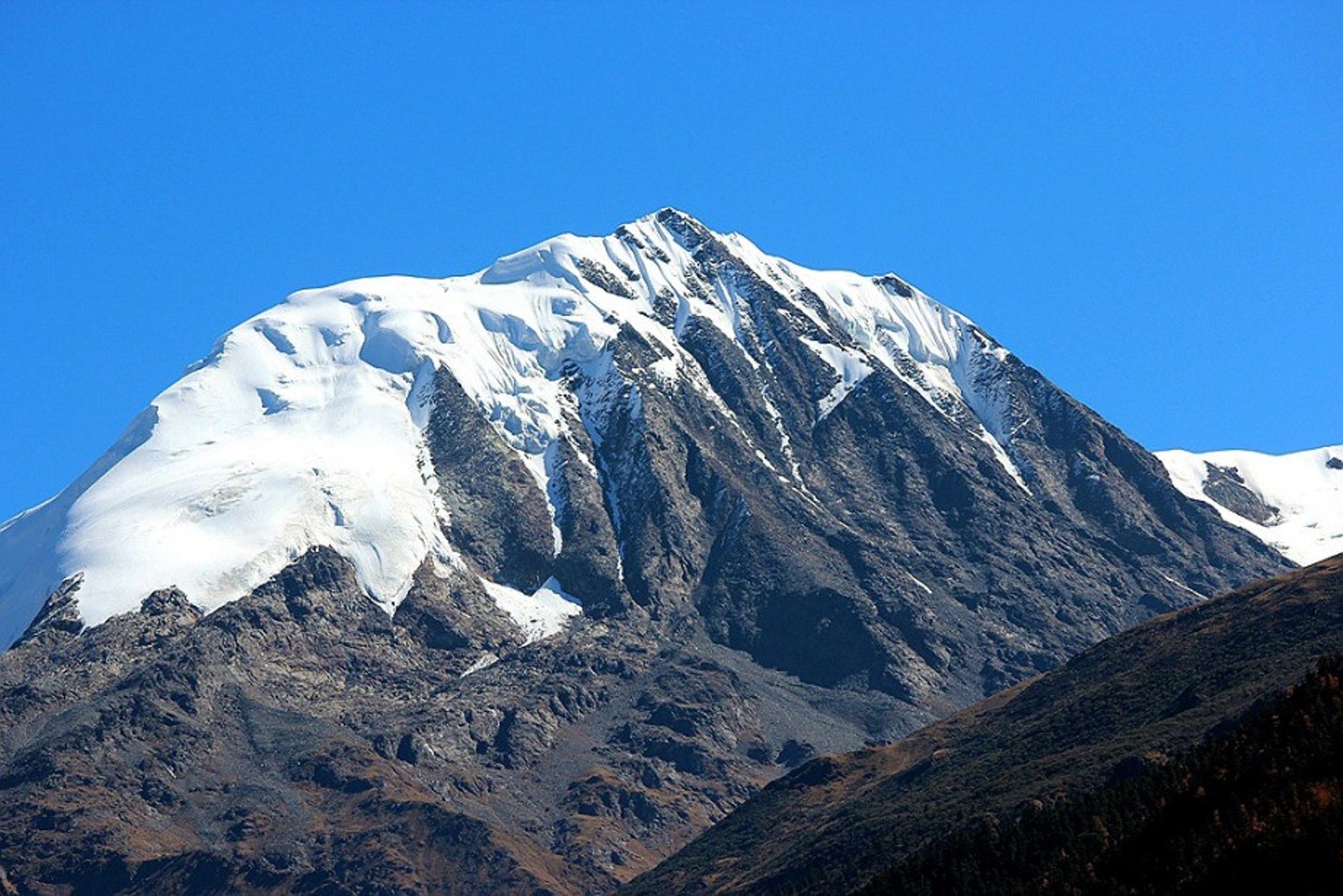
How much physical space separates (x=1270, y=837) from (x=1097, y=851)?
5007 centimetres

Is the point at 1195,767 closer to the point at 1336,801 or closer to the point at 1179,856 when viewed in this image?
the point at 1179,856

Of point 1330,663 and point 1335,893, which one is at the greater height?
point 1330,663

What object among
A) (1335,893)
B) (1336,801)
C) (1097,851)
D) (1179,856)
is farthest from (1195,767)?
(1335,893)

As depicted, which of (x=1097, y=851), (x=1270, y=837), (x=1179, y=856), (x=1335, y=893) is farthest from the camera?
(x=1097, y=851)

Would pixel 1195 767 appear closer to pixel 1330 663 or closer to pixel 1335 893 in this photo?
pixel 1330 663

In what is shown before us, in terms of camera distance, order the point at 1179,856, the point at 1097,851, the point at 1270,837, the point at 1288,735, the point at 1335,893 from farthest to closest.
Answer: the point at 1097,851
the point at 1288,735
the point at 1179,856
the point at 1270,837
the point at 1335,893

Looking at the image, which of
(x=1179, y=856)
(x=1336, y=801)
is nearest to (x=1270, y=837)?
(x=1336, y=801)

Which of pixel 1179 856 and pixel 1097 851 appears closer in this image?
pixel 1179 856

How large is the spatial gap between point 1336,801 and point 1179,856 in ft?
60.5

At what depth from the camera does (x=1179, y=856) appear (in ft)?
523

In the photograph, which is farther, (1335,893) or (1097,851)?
(1097,851)

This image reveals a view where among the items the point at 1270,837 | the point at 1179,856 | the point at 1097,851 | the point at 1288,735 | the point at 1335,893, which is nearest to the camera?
the point at 1335,893

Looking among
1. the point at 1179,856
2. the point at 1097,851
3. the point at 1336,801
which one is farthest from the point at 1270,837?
the point at 1097,851

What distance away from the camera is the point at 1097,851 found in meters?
191
